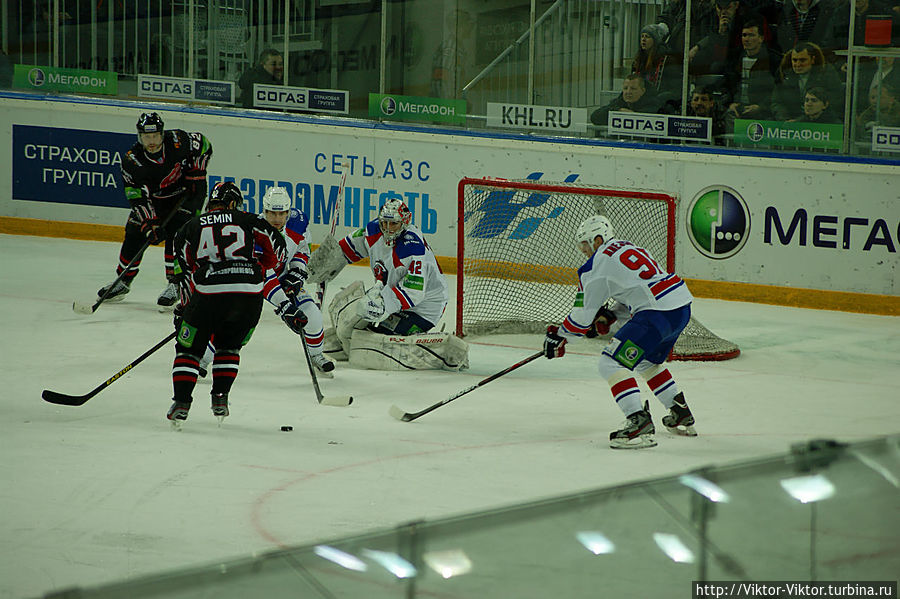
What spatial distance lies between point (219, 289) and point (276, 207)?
34.9 inches

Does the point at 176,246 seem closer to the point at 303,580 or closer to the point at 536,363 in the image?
the point at 536,363

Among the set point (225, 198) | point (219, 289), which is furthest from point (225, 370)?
point (225, 198)

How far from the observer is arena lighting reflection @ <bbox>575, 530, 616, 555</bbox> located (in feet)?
7.66

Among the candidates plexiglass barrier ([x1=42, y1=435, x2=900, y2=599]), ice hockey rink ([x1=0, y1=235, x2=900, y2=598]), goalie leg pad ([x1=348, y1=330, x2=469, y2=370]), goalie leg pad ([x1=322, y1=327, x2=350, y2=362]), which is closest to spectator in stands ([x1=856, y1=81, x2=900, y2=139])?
ice hockey rink ([x1=0, y1=235, x2=900, y2=598])

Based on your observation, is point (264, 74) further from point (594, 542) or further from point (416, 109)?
point (594, 542)

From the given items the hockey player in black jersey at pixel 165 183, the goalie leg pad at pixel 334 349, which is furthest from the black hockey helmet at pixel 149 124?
the goalie leg pad at pixel 334 349

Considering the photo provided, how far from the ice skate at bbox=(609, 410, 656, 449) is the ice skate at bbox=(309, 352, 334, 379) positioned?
1.80m

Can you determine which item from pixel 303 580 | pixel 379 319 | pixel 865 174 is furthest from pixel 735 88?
pixel 303 580

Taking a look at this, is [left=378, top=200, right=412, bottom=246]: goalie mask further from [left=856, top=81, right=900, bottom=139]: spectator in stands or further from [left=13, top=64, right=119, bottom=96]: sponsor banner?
[left=13, top=64, right=119, bottom=96]: sponsor banner

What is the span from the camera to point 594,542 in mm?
2340

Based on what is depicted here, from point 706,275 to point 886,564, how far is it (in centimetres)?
627

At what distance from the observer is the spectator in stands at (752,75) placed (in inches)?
334

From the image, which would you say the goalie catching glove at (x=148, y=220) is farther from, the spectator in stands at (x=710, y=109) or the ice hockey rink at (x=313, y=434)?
the spectator in stands at (x=710, y=109)

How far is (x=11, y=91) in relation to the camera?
34.9 feet
